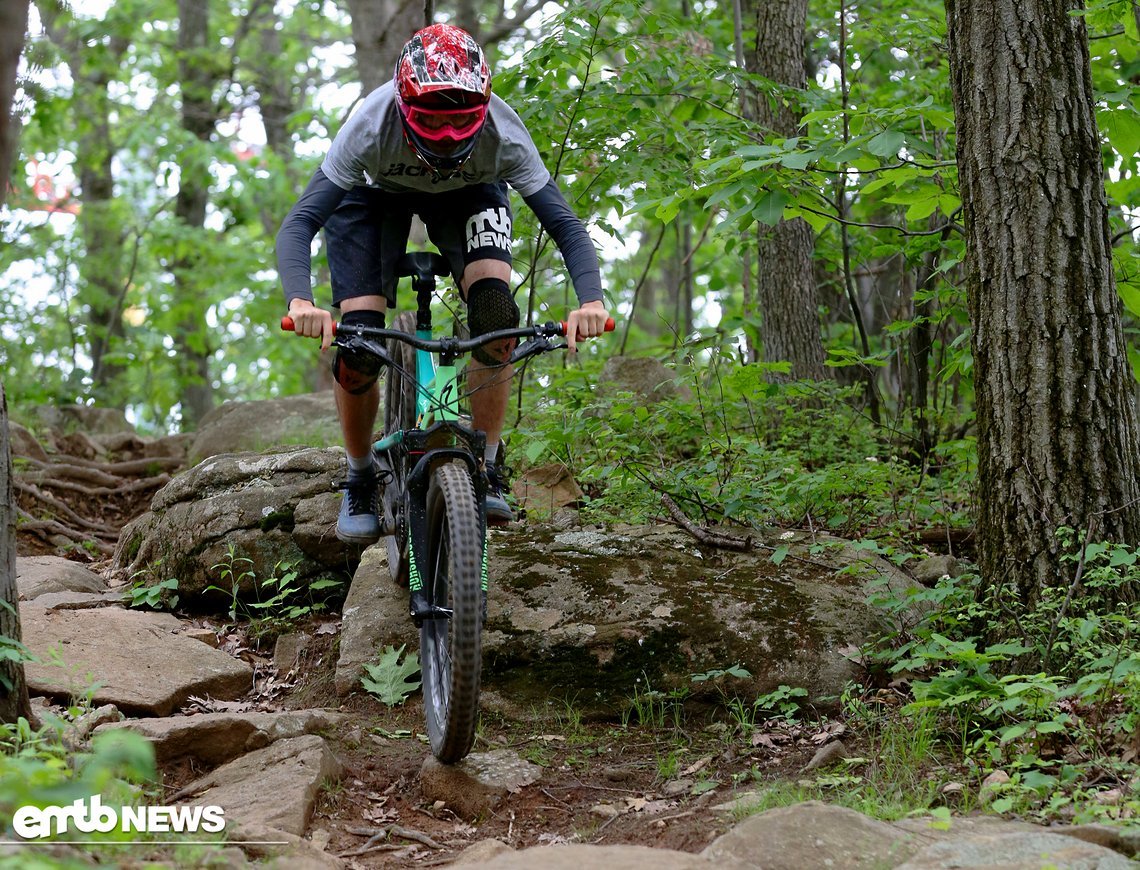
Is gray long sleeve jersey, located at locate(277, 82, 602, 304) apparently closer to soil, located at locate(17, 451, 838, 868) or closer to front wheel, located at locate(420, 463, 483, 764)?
front wheel, located at locate(420, 463, 483, 764)

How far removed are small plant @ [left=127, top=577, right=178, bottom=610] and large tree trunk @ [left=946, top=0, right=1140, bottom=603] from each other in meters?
4.23

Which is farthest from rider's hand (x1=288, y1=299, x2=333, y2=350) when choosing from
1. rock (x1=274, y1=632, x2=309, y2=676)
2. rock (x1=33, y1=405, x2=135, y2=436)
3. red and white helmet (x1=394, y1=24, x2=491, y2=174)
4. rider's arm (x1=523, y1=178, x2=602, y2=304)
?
rock (x1=33, y1=405, x2=135, y2=436)

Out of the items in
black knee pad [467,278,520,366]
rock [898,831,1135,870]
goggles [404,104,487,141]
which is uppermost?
goggles [404,104,487,141]

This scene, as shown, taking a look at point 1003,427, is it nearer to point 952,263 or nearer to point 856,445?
point 952,263

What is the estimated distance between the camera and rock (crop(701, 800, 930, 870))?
9.12ft

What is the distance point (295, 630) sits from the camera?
5.61 meters

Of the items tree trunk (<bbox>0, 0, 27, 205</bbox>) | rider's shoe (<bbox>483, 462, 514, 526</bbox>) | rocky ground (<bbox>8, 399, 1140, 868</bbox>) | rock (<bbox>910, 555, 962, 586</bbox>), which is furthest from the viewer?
rock (<bbox>910, 555, 962, 586</bbox>)

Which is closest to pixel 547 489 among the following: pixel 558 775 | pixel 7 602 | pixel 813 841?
pixel 558 775

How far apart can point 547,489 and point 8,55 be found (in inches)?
192

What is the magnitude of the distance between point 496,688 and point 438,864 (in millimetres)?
1309

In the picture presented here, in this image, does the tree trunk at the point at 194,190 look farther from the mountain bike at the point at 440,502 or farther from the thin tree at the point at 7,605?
the thin tree at the point at 7,605

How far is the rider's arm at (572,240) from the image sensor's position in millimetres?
4137

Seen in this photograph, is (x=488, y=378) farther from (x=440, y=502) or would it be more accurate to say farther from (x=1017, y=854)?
(x=1017, y=854)

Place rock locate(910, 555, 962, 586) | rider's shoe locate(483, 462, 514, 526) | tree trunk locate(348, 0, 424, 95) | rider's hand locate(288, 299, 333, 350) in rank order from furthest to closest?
tree trunk locate(348, 0, 424, 95) < rock locate(910, 555, 962, 586) < rider's shoe locate(483, 462, 514, 526) < rider's hand locate(288, 299, 333, 350)
